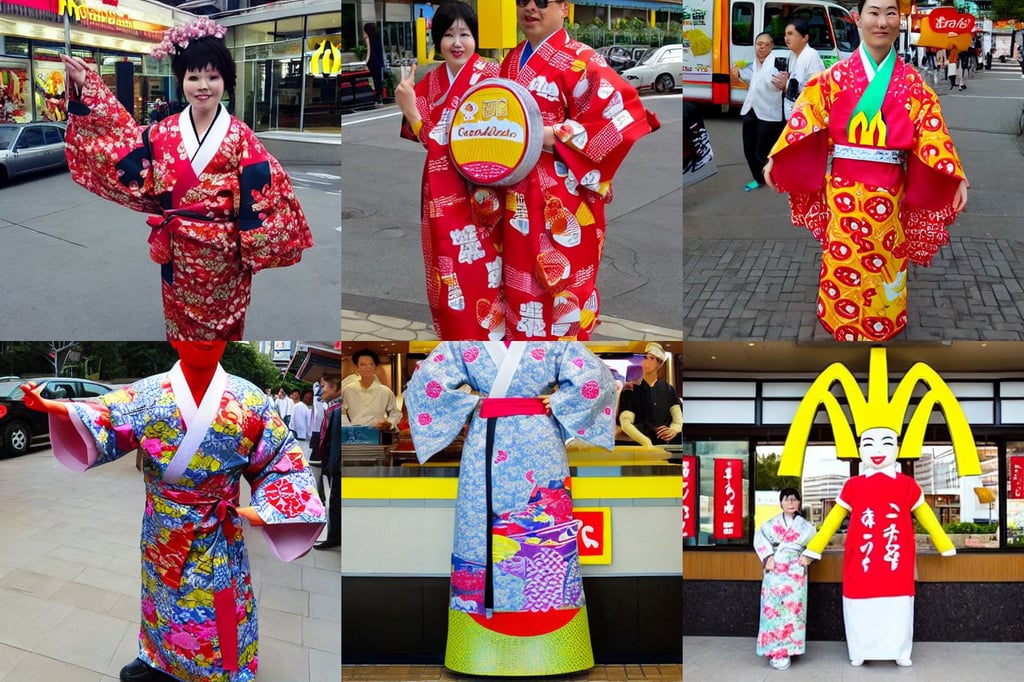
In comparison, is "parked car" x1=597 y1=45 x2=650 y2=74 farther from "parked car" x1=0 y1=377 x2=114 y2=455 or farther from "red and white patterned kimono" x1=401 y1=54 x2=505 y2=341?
"parked car" x1=0 y1=377 x2=114 y2=455

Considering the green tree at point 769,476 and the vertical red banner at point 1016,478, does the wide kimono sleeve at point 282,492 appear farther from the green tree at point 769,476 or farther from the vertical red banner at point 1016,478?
the vertical red banner at point 1016,478

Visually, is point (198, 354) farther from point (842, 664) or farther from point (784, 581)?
point (842, 664)

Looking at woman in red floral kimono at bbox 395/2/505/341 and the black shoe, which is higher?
woman in red floral kimono at bbox 395/2/505/341

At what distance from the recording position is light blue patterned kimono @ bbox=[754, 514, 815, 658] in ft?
14.6

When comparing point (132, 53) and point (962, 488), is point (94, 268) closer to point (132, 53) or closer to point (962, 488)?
point (132, 53)

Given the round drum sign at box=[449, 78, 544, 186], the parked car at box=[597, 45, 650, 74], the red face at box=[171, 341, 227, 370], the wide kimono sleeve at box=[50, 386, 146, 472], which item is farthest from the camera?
the parked car at box=[597, 45, 650, 74]

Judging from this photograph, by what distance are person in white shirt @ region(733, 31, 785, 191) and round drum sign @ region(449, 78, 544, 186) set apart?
3209mm

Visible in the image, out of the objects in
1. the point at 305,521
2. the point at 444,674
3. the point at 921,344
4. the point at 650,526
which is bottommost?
the point at 444,674

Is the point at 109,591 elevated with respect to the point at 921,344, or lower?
lower

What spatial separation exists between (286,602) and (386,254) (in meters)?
1.88

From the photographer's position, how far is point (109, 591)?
145 inches

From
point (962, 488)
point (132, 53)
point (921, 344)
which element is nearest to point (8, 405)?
point (132, 53)

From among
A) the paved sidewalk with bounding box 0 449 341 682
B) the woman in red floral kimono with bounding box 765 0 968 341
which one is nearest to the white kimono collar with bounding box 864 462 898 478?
the woman in red floral kimono with bounding box 765 0 968 341

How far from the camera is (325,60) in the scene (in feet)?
11.6
